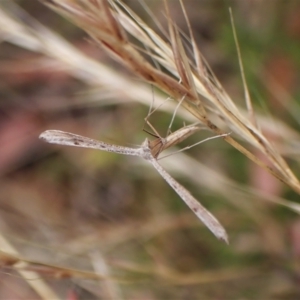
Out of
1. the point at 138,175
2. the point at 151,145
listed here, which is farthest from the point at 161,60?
the point at 138,175

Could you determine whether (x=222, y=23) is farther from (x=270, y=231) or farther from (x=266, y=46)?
A: (x=270, y=231)

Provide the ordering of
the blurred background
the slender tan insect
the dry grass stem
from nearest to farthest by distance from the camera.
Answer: the dry grass stem
the slender tan insect
the blurred background

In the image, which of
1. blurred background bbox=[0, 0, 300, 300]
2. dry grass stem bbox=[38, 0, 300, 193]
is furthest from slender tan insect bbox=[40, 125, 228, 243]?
blurred background bbox=[0, 0, 300, 300]

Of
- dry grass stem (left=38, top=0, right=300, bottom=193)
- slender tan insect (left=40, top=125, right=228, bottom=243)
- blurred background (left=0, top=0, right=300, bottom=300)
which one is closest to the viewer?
dry grass stem (left=38, top=0, right=300, bottom=193)

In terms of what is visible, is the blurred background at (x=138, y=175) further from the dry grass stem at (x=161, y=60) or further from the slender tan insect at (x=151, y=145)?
the dry grass stem at (x=161, y=60)

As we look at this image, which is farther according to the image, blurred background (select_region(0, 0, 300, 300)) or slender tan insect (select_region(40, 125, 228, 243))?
blurred background (select_region(0, 0, 300, 300))

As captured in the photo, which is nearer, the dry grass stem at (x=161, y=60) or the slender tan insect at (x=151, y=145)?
the dry grass stem at (x=161, y=60)

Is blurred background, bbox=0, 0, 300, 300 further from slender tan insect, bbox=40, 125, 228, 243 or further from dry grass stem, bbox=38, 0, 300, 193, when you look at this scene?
dry grass stem, bbox=38, 0, 300, 193

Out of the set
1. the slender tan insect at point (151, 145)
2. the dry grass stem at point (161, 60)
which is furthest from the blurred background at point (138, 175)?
the dry grass stem at point (161, 60)
